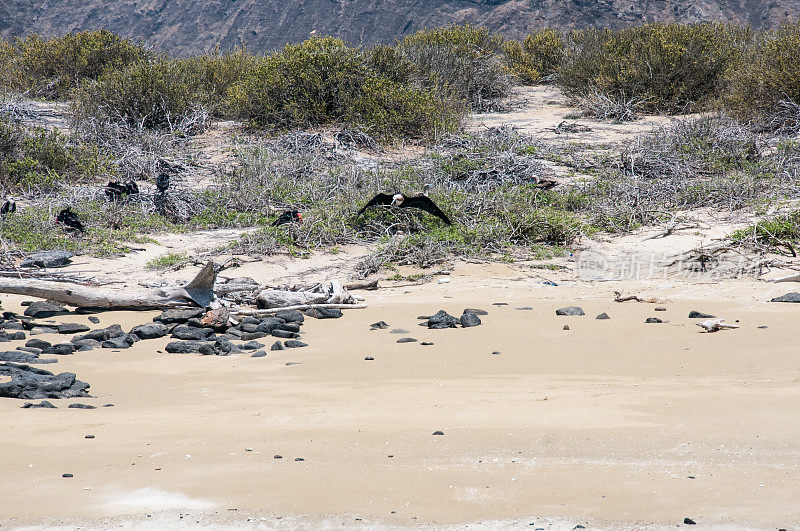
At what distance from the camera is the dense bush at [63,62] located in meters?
16.2

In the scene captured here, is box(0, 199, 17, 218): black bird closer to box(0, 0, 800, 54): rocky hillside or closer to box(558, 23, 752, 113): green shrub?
box(558, 23, 752, 113): green shrub

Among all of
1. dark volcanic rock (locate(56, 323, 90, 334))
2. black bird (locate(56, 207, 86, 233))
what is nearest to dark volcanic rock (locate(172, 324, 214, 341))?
dark volcanic rock (locate(56, 323, 90, 334))

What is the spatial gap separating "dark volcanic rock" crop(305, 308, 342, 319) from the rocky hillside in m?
29.2

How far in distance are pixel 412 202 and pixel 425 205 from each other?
6.5 inches

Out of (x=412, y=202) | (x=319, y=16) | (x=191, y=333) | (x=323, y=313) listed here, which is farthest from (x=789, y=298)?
(x=319, y=16)

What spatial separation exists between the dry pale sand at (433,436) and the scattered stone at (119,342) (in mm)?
111

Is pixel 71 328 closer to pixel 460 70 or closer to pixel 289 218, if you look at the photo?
pixel 289 218

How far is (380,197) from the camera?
9555 millimetres

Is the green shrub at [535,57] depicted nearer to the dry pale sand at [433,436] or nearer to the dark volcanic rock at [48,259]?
the dark volcanic rock at [48,259]

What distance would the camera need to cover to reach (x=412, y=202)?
9.28 m

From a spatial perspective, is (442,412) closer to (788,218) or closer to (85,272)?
(85,272)

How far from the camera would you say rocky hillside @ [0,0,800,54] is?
118ft

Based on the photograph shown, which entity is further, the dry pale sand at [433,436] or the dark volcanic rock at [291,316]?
the dark volcanic rock at [291,316]

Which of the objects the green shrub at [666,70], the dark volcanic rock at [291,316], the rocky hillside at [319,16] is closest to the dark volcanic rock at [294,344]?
the dark volcanic rock at [291,316]
